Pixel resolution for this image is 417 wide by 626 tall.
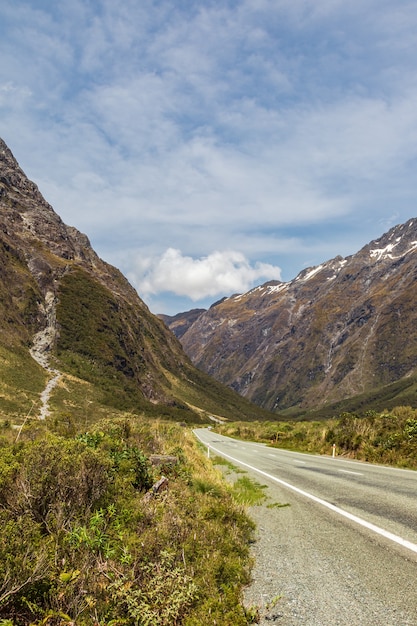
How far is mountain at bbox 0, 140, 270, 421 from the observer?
271 feet

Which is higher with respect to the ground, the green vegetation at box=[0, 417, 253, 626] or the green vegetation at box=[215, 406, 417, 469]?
the green vegetation at box=[215, 406, 417, 469]

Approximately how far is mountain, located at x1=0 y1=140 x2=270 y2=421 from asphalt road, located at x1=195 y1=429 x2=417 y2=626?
56049 mm

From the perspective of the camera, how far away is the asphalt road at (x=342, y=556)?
4164mm

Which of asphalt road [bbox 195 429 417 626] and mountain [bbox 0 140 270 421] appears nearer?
asphalt road [bbox 195 429 417 626]

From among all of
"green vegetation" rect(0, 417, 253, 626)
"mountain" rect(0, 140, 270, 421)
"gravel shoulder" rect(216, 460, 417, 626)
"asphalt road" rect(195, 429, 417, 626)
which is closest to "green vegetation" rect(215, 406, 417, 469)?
"asphalt road" rect(195, 429, 417, 626)

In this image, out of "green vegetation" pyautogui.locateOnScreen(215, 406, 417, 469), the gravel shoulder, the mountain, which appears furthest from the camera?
the mountain

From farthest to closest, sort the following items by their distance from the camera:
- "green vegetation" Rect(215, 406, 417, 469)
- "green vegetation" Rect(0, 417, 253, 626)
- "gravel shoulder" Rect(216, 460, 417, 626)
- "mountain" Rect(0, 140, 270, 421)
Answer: "mountain" Rect(0, 140, 270, 421) < "green vegetation" Rect(215, 406, 417, 469) < "gravel shoulder" Rect(216, 460, 417, 626) < "green vegetation" Rect(0, 417, 253, 626)

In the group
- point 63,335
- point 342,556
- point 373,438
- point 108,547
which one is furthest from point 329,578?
point 63,335

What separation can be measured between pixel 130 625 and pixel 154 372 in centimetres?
16117

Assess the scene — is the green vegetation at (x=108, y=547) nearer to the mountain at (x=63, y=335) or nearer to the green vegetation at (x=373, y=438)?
the green vegetation at (x=373, y=438)

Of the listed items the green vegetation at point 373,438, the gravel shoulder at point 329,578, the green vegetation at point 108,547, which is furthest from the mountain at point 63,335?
the gravel shoulder at point 329,578

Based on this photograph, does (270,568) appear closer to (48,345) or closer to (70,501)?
(70,501)

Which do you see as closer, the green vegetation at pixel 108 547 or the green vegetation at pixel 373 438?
the green vegetation at pixel 108 547

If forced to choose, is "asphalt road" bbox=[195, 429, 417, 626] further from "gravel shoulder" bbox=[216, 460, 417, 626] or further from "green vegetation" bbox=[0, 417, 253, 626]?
"green vegetation" bbox=[0, 417, 253, 626]
